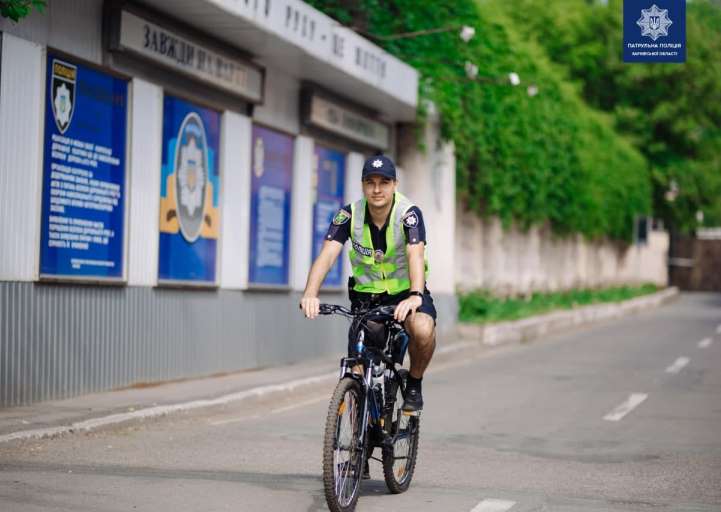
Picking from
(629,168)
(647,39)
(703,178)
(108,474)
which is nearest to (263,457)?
(108,474)

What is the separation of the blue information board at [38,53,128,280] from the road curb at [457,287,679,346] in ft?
35.2

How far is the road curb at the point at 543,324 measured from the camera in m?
23.3

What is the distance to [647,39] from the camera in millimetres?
12344

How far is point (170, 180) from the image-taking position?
14812mm

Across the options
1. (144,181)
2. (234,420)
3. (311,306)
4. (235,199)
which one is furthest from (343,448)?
(235,199)

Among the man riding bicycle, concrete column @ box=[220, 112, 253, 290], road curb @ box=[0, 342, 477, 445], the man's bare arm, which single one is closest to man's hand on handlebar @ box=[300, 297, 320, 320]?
the man's bare arm

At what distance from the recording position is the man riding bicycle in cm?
732

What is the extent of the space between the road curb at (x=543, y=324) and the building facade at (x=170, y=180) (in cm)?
352

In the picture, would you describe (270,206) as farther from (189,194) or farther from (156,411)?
(156,411)

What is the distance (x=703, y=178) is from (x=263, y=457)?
4569 centimetres

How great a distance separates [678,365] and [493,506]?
461 inches

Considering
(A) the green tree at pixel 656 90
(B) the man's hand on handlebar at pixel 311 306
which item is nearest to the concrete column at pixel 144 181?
(B) the man's hand on handlebar at pixel 311 306

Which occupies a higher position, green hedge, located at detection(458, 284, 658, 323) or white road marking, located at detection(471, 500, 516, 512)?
green hedge, located at detection(458, 284, 658, 323)

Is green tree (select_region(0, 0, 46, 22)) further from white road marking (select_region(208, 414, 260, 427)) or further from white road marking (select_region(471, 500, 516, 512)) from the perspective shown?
white road marking (select_region(471, 500, 516, 512))
